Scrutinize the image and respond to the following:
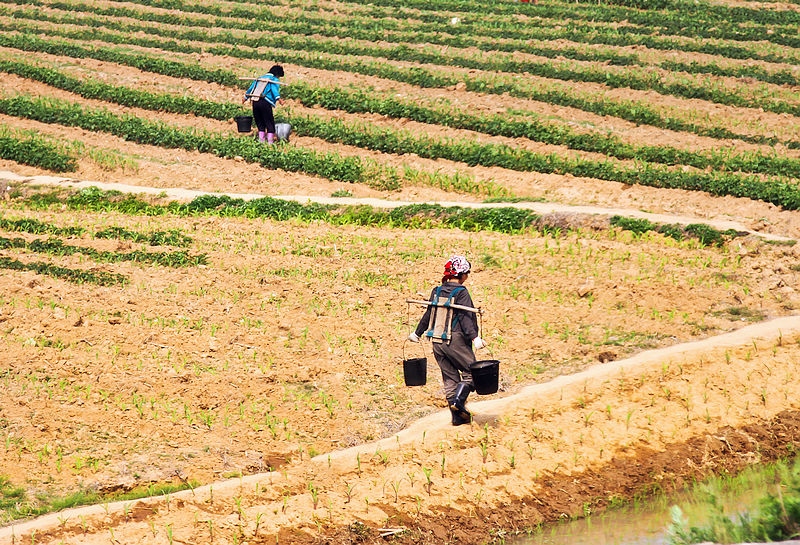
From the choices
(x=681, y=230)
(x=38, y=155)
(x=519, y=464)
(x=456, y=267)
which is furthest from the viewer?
(x=38, y=155)

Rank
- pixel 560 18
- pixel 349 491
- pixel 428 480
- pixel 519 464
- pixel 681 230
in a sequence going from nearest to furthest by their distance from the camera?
pixel 349 491, pixel 428 480, pixel 519 464, pixel 681 230, pixel 560 18

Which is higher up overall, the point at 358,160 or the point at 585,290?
the point at 358,160

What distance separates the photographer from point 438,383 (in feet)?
36.7

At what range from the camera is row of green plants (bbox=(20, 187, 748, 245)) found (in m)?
16.5

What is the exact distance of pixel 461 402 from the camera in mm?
9438

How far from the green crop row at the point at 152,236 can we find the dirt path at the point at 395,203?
2.83 metres

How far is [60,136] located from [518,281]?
569 inches

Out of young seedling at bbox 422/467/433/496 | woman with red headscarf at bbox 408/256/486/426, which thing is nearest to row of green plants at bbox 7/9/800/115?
woman with red headscarf at bbox 408/256/486/426

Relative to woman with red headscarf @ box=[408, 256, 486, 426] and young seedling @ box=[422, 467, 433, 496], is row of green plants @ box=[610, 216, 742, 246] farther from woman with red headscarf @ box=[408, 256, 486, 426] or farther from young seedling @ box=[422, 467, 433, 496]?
young seedling @ box=[422, 467, 433, 496]

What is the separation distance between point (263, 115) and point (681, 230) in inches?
394

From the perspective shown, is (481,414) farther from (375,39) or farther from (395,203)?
(375,39)

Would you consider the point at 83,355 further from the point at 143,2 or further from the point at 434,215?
the point at 143,2

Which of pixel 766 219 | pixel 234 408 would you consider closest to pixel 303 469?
pixel 234 408

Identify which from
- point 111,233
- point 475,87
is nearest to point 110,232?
point 111,233
